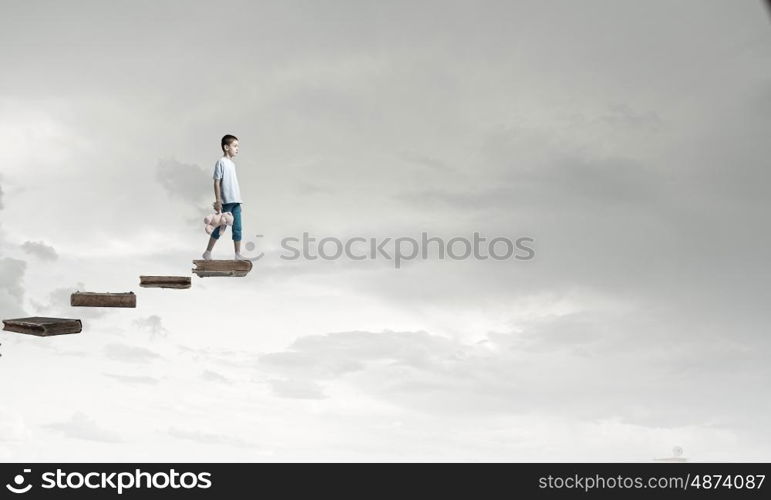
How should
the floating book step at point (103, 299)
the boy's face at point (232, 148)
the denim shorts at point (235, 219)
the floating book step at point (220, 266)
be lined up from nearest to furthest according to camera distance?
the floating book step at point (220, 266), the boy's face at point (232, 148), the denim shorts at point (235, 219), the floating book step at point (103, 299)

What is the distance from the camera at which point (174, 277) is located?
670 inches

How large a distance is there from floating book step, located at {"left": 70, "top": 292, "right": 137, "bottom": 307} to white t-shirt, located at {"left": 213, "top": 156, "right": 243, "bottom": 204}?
3257mm

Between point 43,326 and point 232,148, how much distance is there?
236 inches

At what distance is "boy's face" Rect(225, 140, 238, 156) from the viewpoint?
17.1m

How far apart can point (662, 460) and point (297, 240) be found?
33.4 feet

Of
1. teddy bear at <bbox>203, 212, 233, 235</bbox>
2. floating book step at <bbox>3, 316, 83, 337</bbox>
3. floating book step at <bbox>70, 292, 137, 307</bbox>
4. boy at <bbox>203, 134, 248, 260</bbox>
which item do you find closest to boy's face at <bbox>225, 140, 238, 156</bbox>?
boy at <bbox>203, 134, 248, 260</bbox>

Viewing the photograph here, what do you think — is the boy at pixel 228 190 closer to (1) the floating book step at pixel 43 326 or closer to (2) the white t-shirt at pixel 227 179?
(2) the white t-shirt at pixel 227 179

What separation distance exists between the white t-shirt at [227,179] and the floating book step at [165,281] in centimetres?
205

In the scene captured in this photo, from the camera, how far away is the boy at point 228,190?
17.0 metres

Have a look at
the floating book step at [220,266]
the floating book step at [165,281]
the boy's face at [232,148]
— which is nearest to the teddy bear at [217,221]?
the floating book step at [220,266]

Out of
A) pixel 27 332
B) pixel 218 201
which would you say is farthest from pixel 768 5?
pixel 27 332
